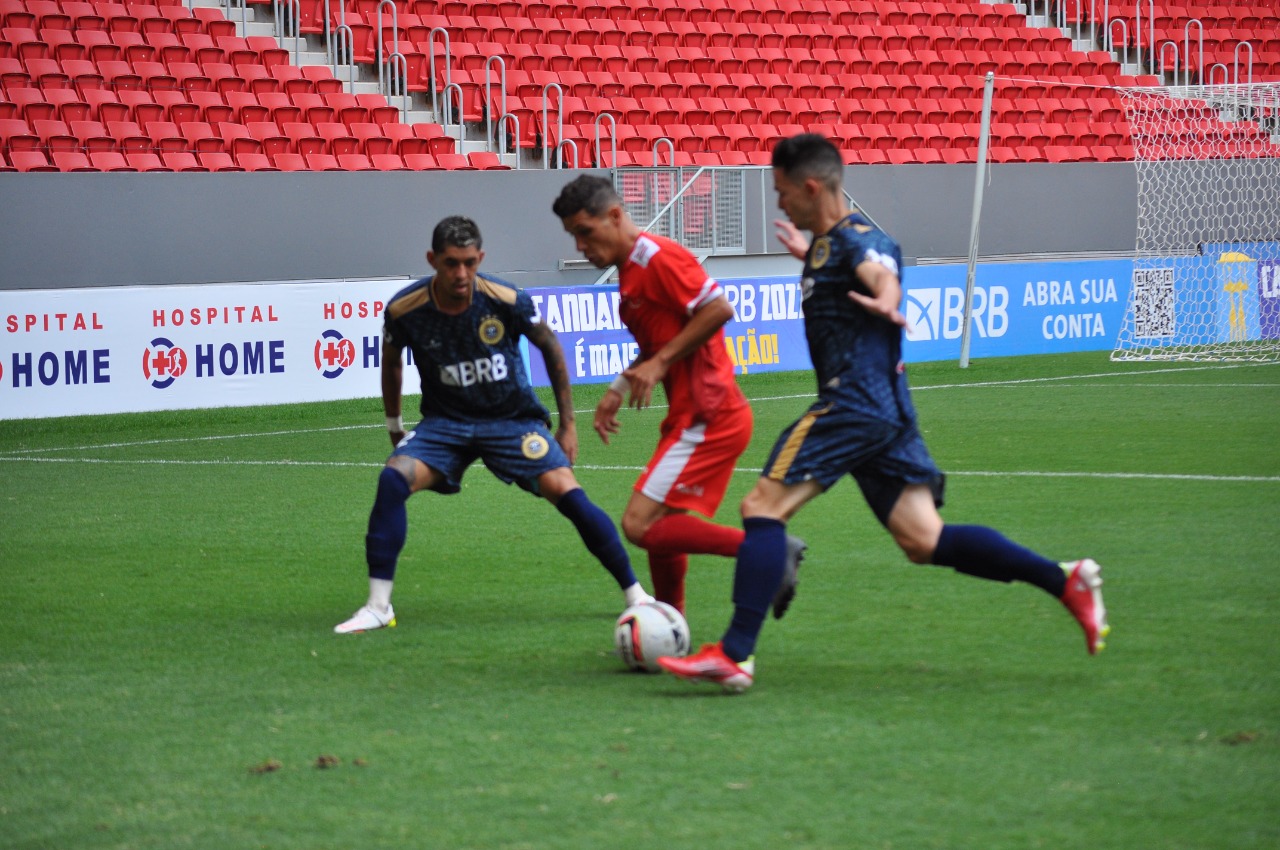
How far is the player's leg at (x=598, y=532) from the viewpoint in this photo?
6.21 m

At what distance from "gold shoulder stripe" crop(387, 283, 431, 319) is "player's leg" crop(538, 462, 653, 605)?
0.80 meters

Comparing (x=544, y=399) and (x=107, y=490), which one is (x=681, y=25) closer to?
(x=544, y=399)

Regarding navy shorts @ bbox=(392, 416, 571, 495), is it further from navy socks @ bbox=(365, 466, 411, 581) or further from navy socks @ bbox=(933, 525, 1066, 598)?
navy socks @ bbox=(933, 525, 1066, 598)

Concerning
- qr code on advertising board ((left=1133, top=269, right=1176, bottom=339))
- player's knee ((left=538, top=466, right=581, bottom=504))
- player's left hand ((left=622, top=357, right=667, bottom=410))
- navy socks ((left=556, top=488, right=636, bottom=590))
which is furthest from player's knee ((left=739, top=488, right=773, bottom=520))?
qr code on advertising board ((left=1133, top=269, right=1176, bottom=339))

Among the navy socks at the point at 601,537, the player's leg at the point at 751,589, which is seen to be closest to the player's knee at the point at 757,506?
the player's leg at the point at 751,589

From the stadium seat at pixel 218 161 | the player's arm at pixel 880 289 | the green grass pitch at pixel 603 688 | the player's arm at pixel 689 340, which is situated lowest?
the green grass pitch at pixel 603 688

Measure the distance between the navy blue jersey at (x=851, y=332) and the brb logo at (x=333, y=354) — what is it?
35.9 feet

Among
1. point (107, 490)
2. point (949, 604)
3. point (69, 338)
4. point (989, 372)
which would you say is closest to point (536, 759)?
point (949, 604)

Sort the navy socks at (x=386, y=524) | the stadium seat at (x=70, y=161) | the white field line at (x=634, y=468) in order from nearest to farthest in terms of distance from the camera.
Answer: the navy socks at (x=386, y=524) → the white field line at (x=634, y=468) → the stadium seat at (x=70, y=161)

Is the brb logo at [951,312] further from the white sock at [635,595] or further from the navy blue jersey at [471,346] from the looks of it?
the white sock at [635,595]

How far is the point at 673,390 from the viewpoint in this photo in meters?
5.75

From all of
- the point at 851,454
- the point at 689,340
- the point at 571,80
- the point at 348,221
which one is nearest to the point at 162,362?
the point at 348,221

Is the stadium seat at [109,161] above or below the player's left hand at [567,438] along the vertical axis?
above

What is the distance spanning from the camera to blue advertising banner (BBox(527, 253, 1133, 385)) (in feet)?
56.2
